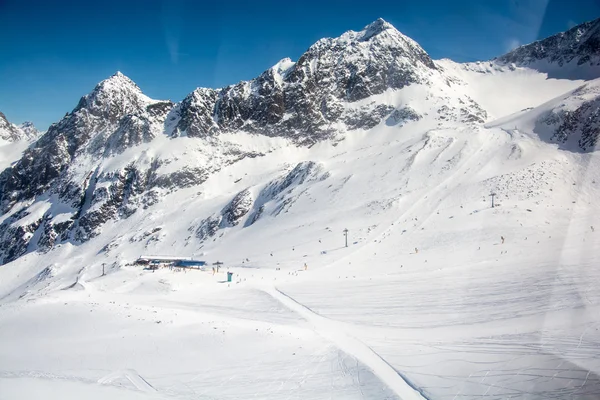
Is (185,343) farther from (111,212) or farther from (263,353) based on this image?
(111,212)

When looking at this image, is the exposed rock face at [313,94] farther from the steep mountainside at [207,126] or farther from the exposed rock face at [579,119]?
the exposed rock face at [579,119]

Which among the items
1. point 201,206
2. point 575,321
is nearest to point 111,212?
point 201,206

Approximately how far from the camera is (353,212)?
56.9 metres

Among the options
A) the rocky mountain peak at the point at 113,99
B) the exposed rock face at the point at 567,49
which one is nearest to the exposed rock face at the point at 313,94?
the rocky mountain peak at the point at 113,99

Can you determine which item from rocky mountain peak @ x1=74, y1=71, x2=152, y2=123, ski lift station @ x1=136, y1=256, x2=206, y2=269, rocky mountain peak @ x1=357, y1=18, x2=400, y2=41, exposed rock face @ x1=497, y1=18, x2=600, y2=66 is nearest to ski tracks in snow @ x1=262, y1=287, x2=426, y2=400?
ski lift station @ x1=136, y1=256, x2=206, y2=269

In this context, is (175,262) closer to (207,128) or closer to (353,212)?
(353,212)

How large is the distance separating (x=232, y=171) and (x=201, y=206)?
17783mm

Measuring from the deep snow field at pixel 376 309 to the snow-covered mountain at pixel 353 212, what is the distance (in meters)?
0.16

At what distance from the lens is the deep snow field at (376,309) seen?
512 inches

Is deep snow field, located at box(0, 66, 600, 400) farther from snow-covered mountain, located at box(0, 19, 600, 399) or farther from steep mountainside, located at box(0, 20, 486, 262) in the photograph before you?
steep mountainside, located at box(0, 20, 486, 262)

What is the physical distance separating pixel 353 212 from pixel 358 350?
41.6 m

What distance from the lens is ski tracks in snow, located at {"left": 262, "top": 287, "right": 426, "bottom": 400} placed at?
39.8ft

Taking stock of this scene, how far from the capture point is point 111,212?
333 ft

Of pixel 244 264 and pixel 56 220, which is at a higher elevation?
pixel 56 220
